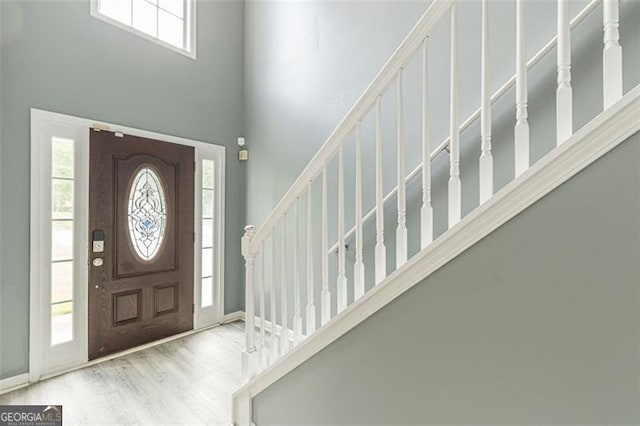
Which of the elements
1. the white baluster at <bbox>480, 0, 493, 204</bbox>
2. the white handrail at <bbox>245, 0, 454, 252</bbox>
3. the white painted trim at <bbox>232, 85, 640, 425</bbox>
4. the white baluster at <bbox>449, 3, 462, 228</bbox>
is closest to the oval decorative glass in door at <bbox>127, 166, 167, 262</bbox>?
the white handrail at <bbox>245, 0, 454, 252</bbox>

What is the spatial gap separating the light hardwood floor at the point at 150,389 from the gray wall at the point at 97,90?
41 cm

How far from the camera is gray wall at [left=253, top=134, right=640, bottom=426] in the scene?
2.96 feet

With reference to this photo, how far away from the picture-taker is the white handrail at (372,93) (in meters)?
1.19

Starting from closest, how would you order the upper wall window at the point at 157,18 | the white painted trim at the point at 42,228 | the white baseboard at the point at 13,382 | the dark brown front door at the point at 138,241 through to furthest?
the white baseboard at the point at 13,382
the white painted trim at the point at 42,228
the dark brown front door at the point at 138,241
the upper wall window at the point at 157,18

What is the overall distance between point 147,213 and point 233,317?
161 cm

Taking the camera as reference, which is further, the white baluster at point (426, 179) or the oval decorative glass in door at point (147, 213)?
the oval decorative glass in door at point (147, 213)

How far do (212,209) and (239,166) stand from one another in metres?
0.63

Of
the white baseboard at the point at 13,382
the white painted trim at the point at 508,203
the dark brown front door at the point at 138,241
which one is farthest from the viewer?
the dark brown front door at the point at 138,241

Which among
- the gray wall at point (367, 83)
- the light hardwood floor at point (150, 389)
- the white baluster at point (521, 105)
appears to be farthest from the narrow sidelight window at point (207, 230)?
the white baluster at point (521, 105)

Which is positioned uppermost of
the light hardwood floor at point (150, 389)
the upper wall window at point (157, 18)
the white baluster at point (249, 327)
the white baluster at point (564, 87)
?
the upper wall window at point (157, 18)

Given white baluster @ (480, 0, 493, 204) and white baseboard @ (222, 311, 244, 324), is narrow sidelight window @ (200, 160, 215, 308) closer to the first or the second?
white baseboard @ (222, 311, 244, 324)

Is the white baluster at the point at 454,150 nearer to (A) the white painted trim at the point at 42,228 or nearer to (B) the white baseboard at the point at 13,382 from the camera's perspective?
(A) the white painted trim at the point at 42,228

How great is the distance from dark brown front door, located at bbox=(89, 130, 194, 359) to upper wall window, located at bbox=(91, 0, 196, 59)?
1050 mm

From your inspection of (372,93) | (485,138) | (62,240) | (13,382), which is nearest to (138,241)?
(62,240)
